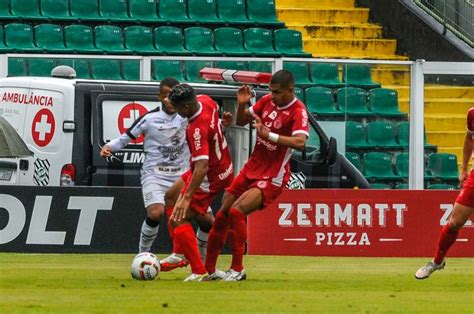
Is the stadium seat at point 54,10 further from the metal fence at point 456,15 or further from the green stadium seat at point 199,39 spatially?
the metal fence at point 456,15

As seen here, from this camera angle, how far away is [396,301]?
44.6 feet

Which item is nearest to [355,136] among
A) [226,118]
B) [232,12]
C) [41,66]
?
[41,66]

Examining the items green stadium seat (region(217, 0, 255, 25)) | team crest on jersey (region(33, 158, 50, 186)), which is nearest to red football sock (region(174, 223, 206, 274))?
team crest on jersey (region(33, 158, 50, 186))

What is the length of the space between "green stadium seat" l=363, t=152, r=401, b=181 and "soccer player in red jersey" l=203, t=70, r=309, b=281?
949 centimetres

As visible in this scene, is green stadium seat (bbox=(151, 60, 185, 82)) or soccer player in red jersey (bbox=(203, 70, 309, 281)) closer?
soccer player in red jersey (bbox=(203, 70, 309, 281))

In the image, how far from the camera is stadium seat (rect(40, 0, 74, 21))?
2936 centimetres

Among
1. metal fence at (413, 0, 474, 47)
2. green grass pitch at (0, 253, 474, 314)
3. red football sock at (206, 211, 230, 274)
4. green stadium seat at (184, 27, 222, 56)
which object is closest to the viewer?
green grass pitch at (0, 253, 474, 314)

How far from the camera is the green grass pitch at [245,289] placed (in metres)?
12.8

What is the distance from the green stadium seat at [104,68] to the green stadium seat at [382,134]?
163 inches

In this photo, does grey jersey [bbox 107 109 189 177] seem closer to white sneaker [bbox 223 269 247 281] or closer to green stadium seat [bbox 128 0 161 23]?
white sneaker [bbox 223 269 247 281]

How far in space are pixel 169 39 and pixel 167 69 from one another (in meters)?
4.92

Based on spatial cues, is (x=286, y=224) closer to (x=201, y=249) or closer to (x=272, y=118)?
(x=201, y=249)

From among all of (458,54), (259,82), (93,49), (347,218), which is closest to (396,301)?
(259,82)

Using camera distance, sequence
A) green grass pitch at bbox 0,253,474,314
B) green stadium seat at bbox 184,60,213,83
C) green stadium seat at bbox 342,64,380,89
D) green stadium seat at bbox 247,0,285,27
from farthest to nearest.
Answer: green stadium seat at bbox 247,0,285,27
green stadium seat at bbox 342,64,380,89
green stadium seat at bbox 184,60,213,83
green grass pitch at bbox 0,253,474,314
